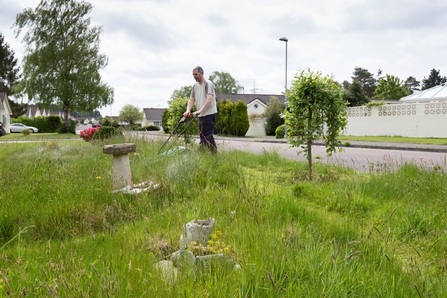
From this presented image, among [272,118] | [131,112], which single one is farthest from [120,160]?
[131,112]

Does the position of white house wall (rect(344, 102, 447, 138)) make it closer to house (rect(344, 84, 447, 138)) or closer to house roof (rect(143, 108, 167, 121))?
house (rect(344, 84, 447, 138))

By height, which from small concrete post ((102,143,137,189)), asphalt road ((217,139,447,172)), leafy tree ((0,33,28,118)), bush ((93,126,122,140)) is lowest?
asphalt road ((217,139,447,172))

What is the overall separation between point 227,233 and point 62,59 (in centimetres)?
3456

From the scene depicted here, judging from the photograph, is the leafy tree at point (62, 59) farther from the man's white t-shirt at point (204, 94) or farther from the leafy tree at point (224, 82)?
the leafy tree at point (224, 82)

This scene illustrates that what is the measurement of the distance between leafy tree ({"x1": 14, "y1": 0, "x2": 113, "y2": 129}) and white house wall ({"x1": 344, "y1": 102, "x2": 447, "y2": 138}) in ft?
77.3

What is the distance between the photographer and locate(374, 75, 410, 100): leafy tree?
6362cm

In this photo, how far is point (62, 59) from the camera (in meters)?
32.3

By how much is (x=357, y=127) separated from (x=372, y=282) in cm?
2430

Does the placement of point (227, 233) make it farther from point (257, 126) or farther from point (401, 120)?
point (257, 126)

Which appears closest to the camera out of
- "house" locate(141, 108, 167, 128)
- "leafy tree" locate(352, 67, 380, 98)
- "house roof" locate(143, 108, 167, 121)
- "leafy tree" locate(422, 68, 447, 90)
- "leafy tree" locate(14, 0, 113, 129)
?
"leafy tree" locate(14, 0, 113, 129)

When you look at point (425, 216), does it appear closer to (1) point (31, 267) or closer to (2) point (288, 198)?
(2) point (288, 198)

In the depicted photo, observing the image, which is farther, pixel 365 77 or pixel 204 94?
pixel 365 77

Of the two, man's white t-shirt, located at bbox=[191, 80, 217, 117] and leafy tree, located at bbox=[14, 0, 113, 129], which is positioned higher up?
leafy tree, located at bbox=[14, 0, 113, 129]

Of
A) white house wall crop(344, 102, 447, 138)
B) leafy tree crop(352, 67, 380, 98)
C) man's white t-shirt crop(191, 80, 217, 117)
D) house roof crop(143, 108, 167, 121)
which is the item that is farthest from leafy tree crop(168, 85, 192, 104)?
man's white t-shirt crop(191, 80, 217, 117)
